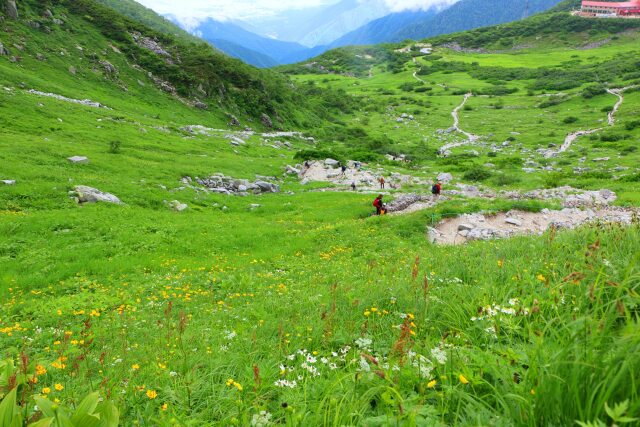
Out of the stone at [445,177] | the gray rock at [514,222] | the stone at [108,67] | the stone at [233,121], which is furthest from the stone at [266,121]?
the gray rock at [514,222]

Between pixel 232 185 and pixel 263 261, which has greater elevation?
pixel 263 261

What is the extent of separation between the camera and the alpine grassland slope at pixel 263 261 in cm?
326

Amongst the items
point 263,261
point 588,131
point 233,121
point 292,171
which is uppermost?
point 588,131

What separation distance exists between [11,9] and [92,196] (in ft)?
183

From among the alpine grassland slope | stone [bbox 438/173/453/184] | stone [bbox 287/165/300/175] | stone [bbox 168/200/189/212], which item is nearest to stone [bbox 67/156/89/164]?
the alpine grassland slope

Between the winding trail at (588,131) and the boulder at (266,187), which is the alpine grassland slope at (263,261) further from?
the winding trail at (588,131)

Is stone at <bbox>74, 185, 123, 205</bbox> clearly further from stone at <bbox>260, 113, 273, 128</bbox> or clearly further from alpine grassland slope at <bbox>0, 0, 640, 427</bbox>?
stone at <bbox>260, 113, 273, 128</bbox>

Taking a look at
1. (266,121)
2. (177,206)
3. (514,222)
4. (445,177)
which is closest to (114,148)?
(177,206)

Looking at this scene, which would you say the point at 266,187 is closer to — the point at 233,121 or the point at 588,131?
the point at 233,121

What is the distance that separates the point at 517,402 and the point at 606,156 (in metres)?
59.7

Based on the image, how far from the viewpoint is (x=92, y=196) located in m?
23.3

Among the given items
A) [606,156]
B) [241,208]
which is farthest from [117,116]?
[606,156]

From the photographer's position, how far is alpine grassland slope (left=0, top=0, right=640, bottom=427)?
10.7ft

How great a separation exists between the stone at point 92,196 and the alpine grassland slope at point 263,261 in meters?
0.19
